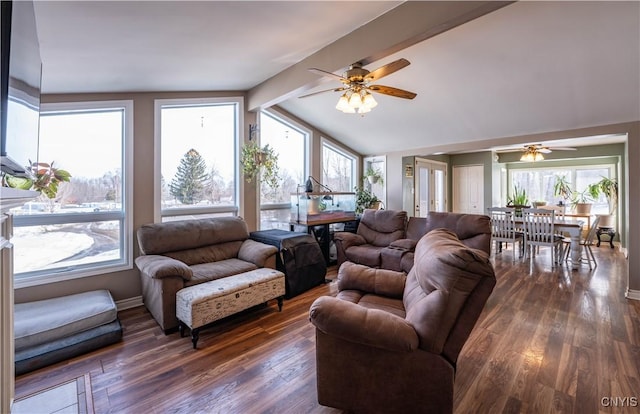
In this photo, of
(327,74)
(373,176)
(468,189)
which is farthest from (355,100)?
(468,189)

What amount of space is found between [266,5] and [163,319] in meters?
2.69

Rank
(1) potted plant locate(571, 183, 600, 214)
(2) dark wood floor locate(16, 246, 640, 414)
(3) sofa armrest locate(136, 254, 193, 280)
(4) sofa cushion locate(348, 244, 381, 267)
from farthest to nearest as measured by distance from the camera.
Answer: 1. (1) potted plant locate(571, 183, 600, 214)
2. (4) sofa cushion locate(348, 244, 381, 267)
3. (3) sofa armrest locate(136, 254, 193, 280)
4. (2) dark wood floor locate(16, 246, 640, 414)

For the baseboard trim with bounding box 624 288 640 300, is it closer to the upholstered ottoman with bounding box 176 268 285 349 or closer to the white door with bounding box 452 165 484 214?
the upholstered ottoman with bounding box 176 268 285 349

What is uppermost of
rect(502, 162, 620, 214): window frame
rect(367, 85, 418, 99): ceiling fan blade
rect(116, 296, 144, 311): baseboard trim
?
rect(367, 85, 418, 99): ceiling fan blade

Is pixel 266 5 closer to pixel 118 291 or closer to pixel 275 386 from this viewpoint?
pixel 275 386

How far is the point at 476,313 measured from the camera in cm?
143

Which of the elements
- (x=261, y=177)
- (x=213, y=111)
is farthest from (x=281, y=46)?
(x=261, y=177)

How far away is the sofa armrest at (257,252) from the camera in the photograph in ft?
10.9

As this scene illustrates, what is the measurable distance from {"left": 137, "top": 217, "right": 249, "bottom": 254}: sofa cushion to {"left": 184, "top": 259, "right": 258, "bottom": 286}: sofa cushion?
30 cm

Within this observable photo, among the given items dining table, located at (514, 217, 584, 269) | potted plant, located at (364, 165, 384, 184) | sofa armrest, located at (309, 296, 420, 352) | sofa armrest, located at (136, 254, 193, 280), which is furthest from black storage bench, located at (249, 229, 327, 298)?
dining table, located at (514, 217, 584, 269)

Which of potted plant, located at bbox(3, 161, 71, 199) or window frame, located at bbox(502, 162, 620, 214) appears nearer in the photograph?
potted plant, located at bbox(3, 161, 71, 199)

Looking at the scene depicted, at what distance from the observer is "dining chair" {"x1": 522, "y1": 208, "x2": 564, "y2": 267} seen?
4684mm

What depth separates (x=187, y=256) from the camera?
328 centimetres

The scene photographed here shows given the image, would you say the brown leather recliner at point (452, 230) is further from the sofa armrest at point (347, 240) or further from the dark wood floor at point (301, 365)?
the dark wood floor at point (301, 365)
